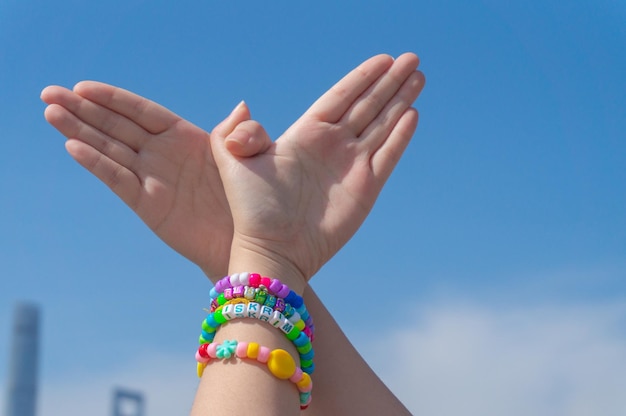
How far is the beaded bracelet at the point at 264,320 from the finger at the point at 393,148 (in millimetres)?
541

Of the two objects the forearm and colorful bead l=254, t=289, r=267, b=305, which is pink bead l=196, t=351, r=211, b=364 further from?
the forearm

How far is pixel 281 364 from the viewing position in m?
1.75

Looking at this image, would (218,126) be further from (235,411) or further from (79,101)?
(235,411)

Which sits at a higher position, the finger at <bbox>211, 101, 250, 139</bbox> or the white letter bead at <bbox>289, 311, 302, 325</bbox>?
the finger at <bbox>211, 101, 250, 139</bbox>

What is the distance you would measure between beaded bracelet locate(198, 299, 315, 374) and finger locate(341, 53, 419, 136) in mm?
661

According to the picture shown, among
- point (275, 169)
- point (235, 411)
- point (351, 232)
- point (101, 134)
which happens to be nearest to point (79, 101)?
point (101, 134)

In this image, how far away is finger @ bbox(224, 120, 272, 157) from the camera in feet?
6.95

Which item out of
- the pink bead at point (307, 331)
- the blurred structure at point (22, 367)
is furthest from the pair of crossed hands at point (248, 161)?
the blurred structure at point (22, 367)

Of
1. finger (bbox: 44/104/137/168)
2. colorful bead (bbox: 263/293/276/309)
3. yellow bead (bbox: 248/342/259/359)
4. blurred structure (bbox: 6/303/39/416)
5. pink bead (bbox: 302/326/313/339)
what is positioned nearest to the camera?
yellow bead (bbox: 248/342/259/359)

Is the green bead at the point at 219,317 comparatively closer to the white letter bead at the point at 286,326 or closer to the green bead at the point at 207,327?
the green bead at the point at 207,327

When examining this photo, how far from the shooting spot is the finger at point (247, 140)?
2.12 metres

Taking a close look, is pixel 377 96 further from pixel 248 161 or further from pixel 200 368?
pixel 200 368

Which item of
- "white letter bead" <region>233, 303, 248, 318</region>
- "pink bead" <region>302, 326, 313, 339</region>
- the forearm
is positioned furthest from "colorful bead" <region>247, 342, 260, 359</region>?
the forearm

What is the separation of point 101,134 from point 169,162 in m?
0.20
